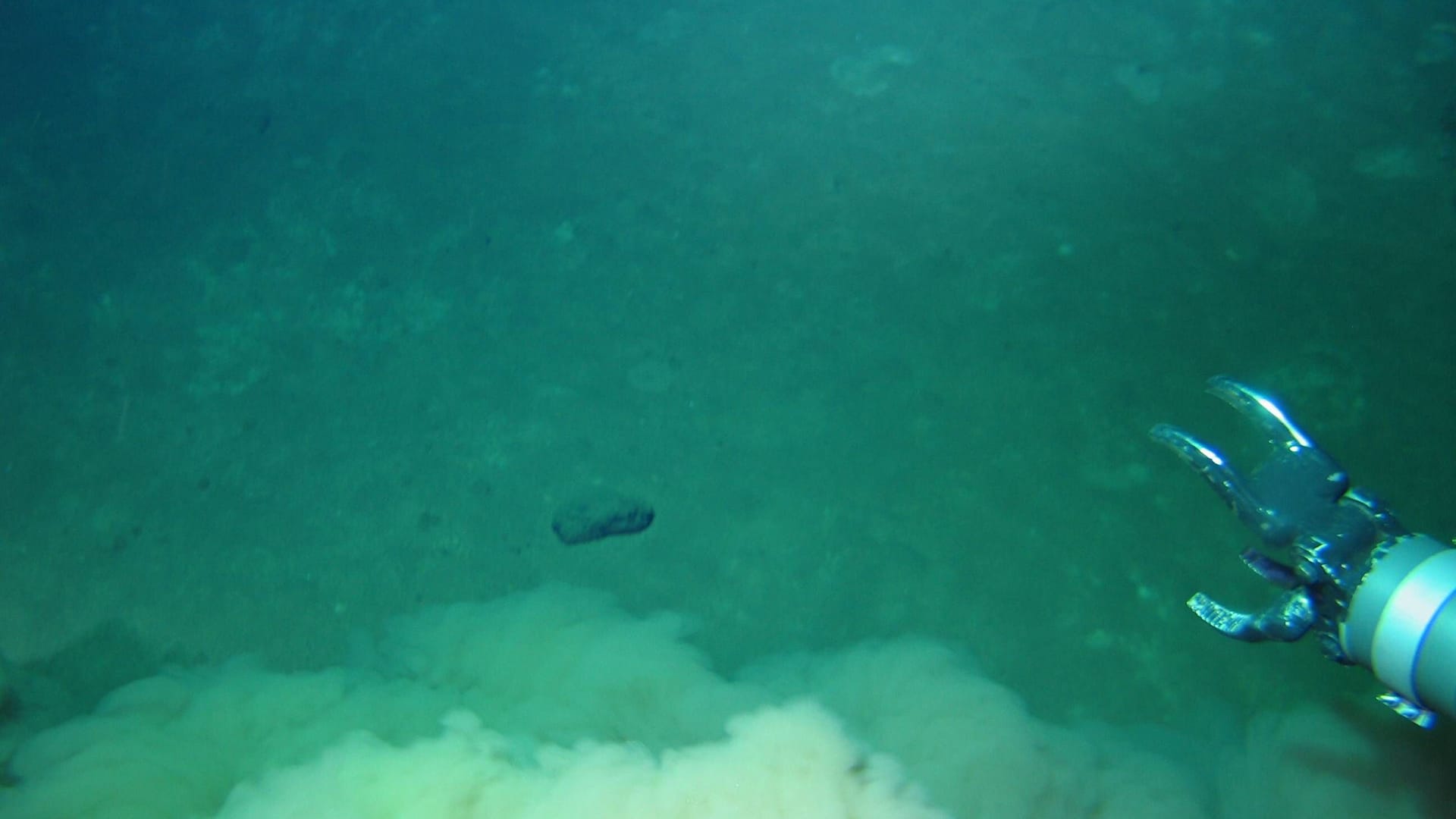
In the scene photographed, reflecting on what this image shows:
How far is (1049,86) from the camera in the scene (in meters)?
4.13

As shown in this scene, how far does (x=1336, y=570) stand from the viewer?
2434 mm

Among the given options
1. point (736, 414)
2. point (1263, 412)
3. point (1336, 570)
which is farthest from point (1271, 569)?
point (736, 414)

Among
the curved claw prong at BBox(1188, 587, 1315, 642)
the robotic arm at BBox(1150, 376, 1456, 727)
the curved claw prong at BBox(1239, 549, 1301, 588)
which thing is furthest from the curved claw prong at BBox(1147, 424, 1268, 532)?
the curved claw prong at BBox(1188, 587, 1315, 642)

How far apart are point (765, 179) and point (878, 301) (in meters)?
0.87

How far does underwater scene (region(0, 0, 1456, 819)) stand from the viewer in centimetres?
280

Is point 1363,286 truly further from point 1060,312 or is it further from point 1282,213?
point 1060,312

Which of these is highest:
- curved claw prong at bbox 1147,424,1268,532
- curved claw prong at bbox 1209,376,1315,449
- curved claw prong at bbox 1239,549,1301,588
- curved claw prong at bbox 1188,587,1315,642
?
curved claw prong at bbox 1209,376,1315,449

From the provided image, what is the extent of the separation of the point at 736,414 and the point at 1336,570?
206 cm

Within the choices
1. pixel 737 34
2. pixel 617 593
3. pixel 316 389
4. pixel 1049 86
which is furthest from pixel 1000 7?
pixel 316 389

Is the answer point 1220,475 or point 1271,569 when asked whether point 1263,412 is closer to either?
point 1220,475

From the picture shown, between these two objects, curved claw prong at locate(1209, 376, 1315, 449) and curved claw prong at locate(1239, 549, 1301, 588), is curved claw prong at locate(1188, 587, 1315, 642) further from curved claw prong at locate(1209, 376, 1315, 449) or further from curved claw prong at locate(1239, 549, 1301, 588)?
curved claw prong at locate(1209, 376, 1315, 449)

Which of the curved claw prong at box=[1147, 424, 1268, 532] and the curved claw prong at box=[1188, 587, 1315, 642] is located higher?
the curved claw prong at box=[1147, 424, 1268, 532]

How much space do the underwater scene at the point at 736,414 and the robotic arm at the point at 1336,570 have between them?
18mm

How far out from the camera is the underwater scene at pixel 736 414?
2.80m
